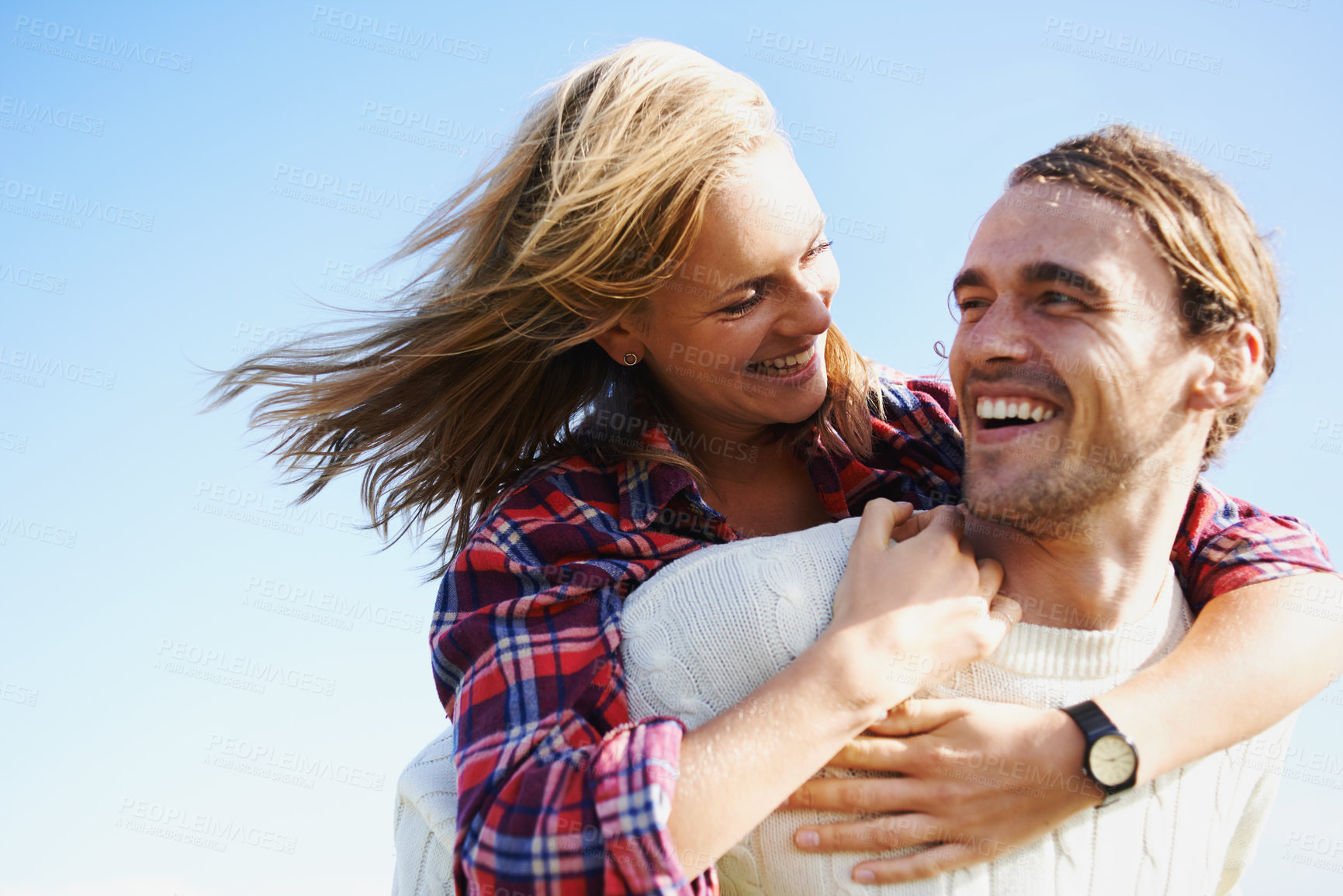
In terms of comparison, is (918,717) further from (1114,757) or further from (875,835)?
(1114,757)

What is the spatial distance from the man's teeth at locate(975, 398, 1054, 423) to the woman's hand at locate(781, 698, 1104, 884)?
0.64 meters

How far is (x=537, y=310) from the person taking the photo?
332 centimetres

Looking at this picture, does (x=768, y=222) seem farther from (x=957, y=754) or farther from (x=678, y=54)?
(x=957, y=754)

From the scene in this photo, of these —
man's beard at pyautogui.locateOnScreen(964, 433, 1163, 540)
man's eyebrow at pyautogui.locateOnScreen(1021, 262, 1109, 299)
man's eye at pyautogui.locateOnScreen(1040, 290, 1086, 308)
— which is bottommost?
man's beard at pyautogui.locateOnScreen(964, 433, 1163, 540)

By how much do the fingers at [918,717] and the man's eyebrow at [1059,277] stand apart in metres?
0.94

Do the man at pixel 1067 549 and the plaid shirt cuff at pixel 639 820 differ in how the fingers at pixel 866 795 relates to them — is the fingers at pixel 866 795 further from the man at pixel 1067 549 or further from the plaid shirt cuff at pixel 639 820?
the plaid shirt cuff at pixel 639 820

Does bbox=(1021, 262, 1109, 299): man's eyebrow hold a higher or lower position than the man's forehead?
lower

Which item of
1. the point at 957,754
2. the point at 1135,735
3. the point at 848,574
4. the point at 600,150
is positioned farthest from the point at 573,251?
the point at 1135,735

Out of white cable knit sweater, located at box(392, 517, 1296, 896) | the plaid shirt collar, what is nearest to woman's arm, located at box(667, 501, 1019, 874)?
white cable knit sweater, located at box(392, 517, 1296, 896)

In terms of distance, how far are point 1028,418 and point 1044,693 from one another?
61 cm

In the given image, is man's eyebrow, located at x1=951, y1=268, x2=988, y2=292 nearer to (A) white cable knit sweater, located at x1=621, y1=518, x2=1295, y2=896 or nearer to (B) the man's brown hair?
(B) the man's brown hair

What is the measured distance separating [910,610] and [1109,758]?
50 centimetres

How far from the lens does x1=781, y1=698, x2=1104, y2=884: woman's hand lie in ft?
7.48

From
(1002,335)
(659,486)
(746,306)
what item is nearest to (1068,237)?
(1002,335)
